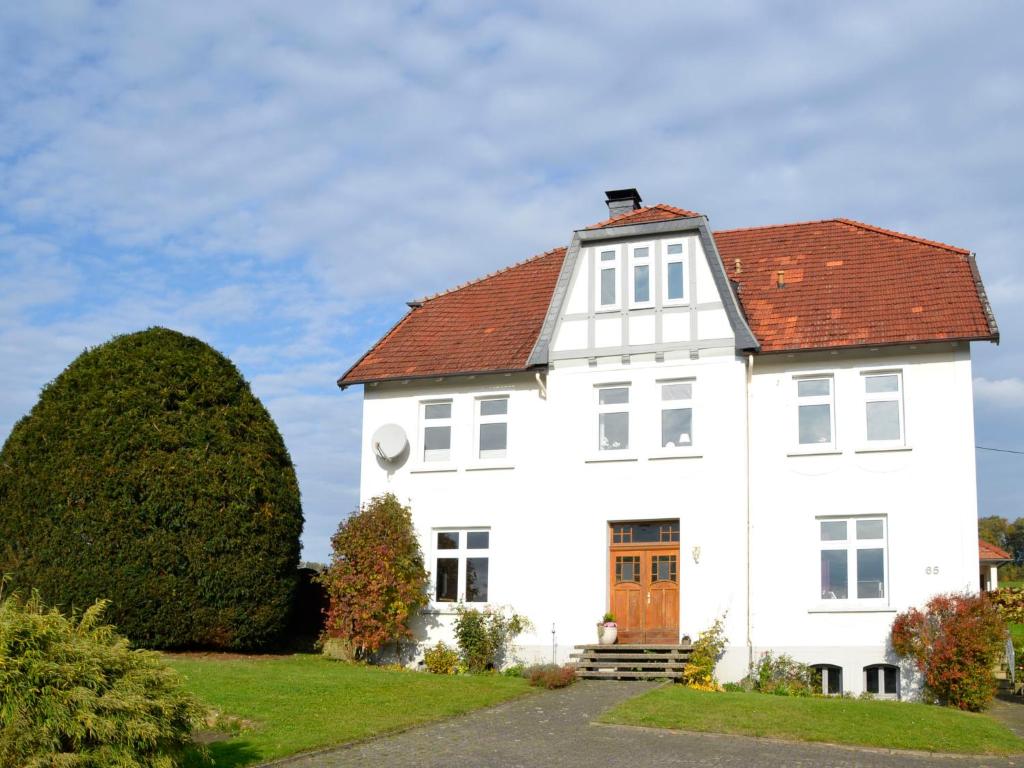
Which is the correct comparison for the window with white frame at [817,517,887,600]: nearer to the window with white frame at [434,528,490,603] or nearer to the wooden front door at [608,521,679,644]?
the wooden front door at [608,521,679,644]

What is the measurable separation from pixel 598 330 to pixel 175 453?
28.4 feet

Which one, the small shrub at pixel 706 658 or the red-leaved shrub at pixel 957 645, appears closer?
the red-leaved shrub at pixel 957 645

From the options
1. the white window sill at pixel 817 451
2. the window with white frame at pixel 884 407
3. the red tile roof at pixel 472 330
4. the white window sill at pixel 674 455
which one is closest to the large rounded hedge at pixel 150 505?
the red tile roof at pixel 472 330

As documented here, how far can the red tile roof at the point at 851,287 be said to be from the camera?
2234 cm

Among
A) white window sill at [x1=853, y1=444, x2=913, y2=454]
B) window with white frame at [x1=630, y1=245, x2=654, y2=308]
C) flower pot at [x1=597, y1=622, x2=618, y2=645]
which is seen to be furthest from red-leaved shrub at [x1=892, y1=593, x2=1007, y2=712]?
window with white frame at [x1=630, y1=245, x2=654, y2=308]

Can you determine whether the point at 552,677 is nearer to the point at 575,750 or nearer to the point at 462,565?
the point at 462,565

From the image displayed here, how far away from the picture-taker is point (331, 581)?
23891 mm

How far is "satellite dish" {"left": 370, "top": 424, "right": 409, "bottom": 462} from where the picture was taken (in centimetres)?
2517

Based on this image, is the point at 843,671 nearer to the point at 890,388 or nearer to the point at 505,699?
the point at 890,388

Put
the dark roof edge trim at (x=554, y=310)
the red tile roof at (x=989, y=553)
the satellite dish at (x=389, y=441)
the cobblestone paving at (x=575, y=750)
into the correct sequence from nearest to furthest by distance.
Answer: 1. the cobblestone paving at (x=575, y=750)
2. the dark roof edge trim at (x=554, y=310)
3. the satellite dish at (x=389, y=441)
4. the red tile roof at (x=989, y=553)

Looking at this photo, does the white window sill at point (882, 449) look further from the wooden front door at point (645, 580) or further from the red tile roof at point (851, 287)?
the wooden front door at point (645, 580)

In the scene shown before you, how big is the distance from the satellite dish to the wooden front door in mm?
4886

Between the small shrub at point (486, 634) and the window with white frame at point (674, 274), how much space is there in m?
7.08

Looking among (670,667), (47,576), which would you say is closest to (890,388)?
(670,667)
